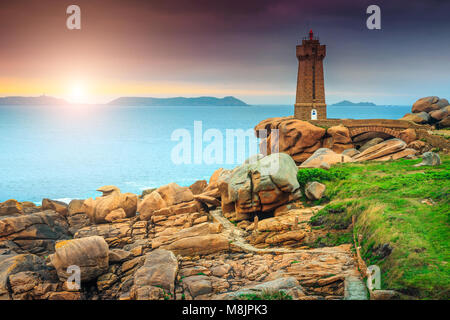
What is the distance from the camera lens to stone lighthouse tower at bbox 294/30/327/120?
4338 centimetres

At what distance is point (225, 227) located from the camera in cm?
2395

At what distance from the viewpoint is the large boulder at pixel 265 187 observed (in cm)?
2353

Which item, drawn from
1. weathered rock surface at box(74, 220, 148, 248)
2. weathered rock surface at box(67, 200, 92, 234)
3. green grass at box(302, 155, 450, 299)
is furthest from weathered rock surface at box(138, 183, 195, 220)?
green grass at box(302, 155, 450, 299)

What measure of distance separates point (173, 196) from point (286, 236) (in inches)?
454

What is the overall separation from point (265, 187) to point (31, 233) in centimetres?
1641

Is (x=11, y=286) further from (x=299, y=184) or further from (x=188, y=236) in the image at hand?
(x=299, y=184)

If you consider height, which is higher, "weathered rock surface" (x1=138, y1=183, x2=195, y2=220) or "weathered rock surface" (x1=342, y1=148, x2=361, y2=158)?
"weathered rock surface" (x1=342, y1=148, x2=361, y2=158)

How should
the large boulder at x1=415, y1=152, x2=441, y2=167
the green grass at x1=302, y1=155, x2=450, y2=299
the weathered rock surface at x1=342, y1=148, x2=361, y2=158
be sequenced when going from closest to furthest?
1. the green grass at x1=302, y1=155, x2=450, y2=299
2. the large boulder at x1=415, y1=152, x2=441, y2=167
3. the weathered rock surface at x1=342, y1=148, x2=361, y2=158

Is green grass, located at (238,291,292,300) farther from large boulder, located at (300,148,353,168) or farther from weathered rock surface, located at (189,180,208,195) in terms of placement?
weathered rock surface, located at (189,180,208,195)

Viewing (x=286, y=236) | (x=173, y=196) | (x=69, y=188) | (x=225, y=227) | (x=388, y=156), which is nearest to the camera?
(x=286, y=236)

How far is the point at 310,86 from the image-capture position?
43844 millimetres

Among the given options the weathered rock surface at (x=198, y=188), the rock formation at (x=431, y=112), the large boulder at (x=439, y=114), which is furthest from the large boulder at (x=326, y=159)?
the large boulder at (x=439, y=114)

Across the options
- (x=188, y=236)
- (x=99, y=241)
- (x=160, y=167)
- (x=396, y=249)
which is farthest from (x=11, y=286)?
(x=160, y=167)

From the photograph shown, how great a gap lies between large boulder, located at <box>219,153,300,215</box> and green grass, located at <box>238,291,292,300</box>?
11.5 m
